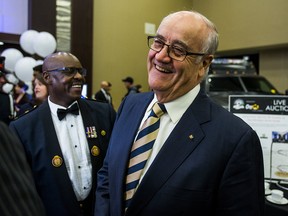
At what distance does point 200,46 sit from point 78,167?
1103mm

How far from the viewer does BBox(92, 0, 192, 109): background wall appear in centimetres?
1145

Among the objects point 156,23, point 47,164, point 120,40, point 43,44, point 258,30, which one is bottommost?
point 47,164

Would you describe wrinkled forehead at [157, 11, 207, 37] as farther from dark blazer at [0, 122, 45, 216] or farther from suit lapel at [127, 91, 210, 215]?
dark blazer at [0, 122, 45, 216]

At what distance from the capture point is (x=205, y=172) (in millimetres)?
1446

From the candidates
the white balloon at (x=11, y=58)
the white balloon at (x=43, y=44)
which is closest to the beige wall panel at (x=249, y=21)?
the white balloon at (x=43, y=44)

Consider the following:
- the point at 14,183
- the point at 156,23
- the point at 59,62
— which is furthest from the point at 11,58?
the point at 156,23

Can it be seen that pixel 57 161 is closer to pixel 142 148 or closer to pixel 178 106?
pixel 142 148

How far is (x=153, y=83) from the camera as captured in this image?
5.54 feet

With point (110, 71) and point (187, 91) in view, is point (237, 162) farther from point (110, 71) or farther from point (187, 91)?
point (110, 71)

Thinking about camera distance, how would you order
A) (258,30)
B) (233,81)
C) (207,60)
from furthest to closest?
(258,30) < (233,81) < (207,60)

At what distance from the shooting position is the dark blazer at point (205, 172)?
1443 millimetres

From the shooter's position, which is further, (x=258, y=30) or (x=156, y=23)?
(x=156, y=23)

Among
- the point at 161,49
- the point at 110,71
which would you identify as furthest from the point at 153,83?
the point at 110,71

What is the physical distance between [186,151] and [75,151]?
36.3 inches
